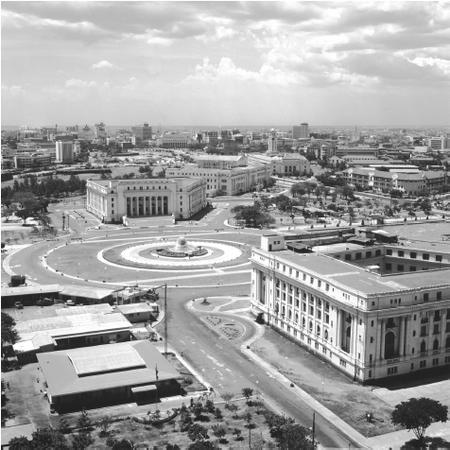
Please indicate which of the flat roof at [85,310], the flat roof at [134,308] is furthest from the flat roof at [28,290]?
the flat roof at [134,308]

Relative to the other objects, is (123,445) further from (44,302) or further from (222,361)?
(44,302)

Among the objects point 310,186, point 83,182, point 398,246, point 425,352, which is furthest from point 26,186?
point 425,352

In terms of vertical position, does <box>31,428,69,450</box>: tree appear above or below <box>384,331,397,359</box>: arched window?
below

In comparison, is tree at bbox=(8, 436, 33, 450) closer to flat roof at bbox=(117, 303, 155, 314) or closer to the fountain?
flat roof at bbox=(117, 303, 155, 314)

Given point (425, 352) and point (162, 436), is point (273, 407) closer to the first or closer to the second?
point (162, 436)

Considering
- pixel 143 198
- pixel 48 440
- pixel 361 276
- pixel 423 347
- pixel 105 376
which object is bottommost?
pixel 105 376

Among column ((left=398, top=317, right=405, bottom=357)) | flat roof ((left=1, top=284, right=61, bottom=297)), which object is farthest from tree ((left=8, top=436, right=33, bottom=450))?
flat roof ((left=1, top=284, right=61, bottom=297))

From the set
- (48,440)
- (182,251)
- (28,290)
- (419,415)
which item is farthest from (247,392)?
(182,251)
